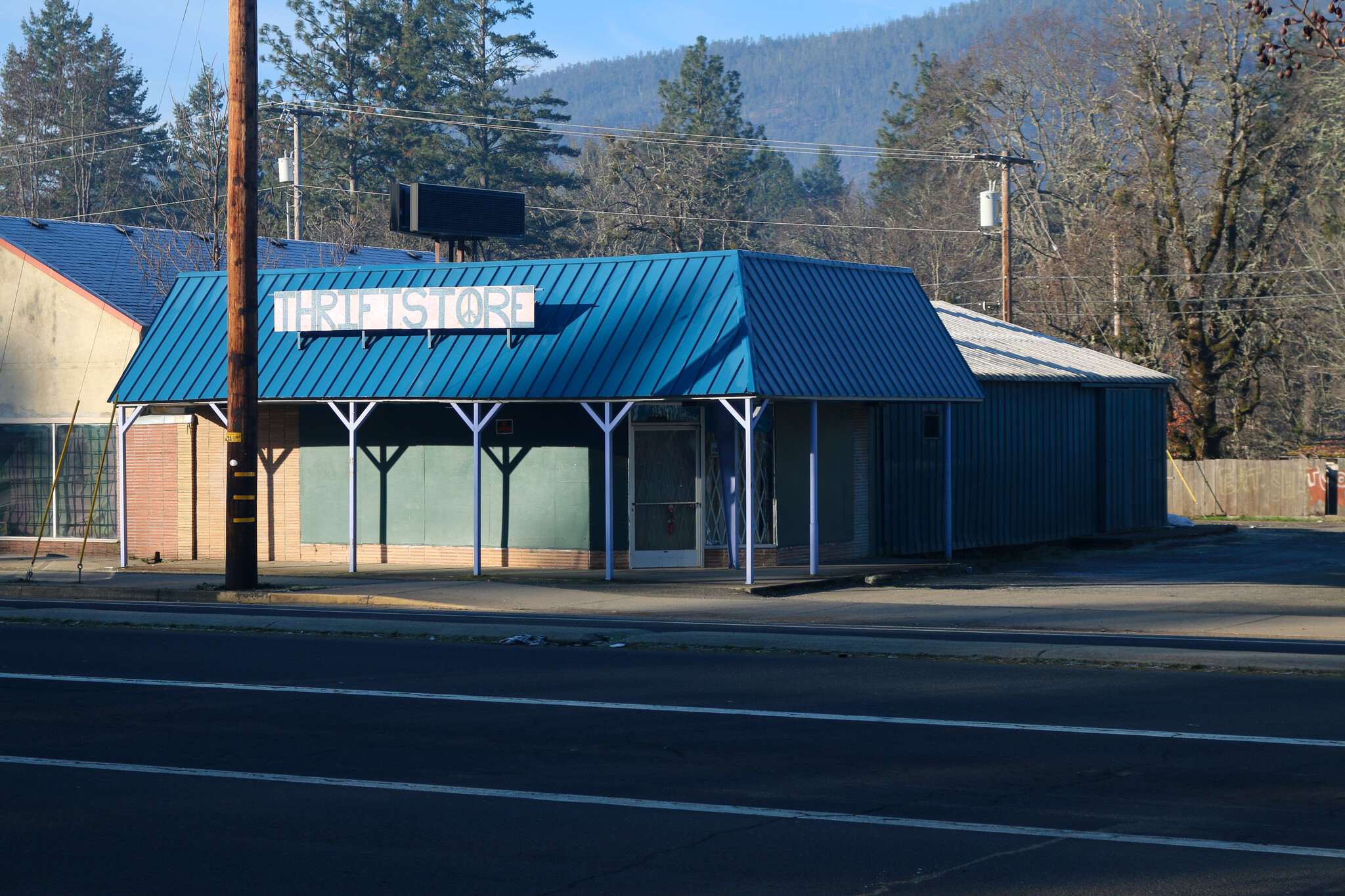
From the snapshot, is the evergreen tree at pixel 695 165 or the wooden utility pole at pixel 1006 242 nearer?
the wooden utility pole at pixel 1006 242

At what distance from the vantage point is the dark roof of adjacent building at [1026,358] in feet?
92.7

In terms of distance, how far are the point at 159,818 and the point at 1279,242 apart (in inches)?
1897

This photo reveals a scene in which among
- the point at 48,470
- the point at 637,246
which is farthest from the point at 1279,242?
the point at 48,470

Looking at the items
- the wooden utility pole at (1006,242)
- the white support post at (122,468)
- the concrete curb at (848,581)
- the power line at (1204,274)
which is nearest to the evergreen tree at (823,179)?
the power line at (1204,274)

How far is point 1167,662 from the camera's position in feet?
41.9

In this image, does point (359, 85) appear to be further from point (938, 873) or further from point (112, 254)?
point (938, 873)

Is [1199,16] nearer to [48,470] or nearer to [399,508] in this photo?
[399,508]

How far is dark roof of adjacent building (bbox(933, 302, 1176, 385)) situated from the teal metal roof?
154 inches

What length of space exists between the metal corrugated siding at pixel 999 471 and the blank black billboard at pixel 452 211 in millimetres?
7637

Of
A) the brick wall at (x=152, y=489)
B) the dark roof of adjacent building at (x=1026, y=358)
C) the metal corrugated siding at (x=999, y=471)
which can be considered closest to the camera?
the metal corrugated siding at (x=999, y=471)

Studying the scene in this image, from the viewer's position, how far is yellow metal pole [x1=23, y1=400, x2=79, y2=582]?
78.0ft

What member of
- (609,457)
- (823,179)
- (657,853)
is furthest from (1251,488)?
(823,179)

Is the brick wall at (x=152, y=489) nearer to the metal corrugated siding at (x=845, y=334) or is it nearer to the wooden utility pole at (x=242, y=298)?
the wooden utility pole at (x=242, y=298)

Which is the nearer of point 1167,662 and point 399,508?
point 1167,662
